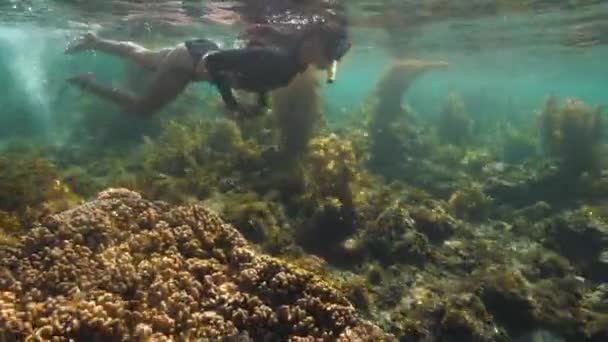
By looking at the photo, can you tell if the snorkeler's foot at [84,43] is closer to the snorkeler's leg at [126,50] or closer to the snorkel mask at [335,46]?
the snorkeler's leg at [126,50]

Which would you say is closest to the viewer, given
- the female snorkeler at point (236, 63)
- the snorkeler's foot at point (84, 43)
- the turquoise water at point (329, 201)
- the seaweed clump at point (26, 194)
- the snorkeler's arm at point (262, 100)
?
the turquoise water at point (329, 201)

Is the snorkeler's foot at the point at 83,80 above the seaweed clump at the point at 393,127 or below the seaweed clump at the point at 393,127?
above

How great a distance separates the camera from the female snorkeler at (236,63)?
8008mm

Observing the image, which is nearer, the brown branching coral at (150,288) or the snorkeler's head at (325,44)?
the brown branching coral at (150,288)

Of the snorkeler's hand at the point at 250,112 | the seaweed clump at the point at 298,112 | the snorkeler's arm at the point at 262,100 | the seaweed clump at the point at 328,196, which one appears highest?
the snorkeler's arm at the point at 262,100

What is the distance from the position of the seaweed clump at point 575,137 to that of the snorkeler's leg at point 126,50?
13.3m

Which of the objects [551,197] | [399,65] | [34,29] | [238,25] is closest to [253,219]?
[551,197]

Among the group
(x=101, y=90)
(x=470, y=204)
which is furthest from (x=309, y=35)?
(x=470, y=204)

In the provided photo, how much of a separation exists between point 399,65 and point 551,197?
11720mm

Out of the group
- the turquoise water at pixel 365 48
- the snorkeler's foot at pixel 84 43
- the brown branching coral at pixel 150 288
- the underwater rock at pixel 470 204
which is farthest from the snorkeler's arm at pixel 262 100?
the turquoise water at pixel 365 48

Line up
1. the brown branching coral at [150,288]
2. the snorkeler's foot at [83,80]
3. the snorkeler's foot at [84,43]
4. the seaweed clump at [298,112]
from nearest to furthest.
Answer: the brown branching coral at [150,288] < the snorkeler's foot at [83,80] < the seaweed clump at [298,112] < the snorkeler's foot at [84,43]

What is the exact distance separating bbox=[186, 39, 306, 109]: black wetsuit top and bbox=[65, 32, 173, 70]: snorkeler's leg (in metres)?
3.78

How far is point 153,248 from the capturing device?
5984 mm

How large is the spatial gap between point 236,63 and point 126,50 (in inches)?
238
